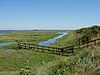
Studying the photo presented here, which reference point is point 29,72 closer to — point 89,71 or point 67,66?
point 67,66

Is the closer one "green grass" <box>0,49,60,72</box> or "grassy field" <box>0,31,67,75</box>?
"grassy field" <box>0,31,67,75</box>

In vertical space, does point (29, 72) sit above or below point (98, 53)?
below

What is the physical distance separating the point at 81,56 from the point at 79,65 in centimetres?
185

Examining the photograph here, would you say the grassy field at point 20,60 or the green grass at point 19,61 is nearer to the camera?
the grassy field at point 20,60

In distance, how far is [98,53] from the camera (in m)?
10.8

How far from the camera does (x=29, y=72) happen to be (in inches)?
401

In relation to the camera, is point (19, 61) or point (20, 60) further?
point (20, 60)

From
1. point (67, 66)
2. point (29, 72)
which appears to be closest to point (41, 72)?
point (29, 72)

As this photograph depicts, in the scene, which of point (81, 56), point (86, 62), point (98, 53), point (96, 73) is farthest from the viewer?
point (81, 56)

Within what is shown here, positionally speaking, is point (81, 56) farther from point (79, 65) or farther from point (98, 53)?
point (79, 65)

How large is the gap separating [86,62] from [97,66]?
2.45 feet

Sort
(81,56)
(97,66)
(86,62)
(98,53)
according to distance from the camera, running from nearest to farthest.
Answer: (97,66)
(86,62)
(98,53)
(81,56)

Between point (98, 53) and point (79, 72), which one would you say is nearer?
point (79, 72)

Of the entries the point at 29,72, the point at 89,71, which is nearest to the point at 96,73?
the point at 89,71
